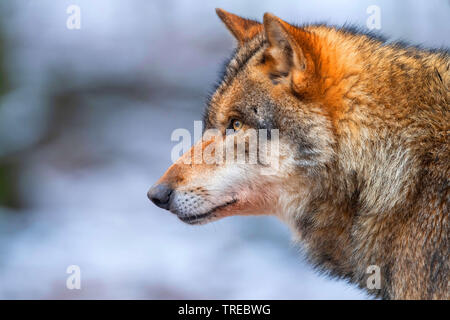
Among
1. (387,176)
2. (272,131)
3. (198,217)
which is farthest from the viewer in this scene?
(198,217)

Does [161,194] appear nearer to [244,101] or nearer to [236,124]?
[236,124]

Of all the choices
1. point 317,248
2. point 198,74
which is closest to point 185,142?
point 317,248

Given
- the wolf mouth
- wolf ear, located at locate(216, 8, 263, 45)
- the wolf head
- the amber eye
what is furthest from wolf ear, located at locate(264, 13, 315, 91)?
the wolf mouth

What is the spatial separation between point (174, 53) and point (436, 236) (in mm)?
9975

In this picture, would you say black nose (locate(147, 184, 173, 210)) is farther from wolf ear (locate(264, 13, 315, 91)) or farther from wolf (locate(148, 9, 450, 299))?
wolf ear (locate(264, 13, 315, 91))

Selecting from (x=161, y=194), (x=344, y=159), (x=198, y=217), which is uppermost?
(x=344, y=159)

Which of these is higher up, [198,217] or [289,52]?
[289,52]

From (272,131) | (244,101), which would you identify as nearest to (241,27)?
(244,101)

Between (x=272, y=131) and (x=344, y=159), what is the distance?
0.45 m

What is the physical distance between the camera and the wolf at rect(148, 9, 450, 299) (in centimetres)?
270

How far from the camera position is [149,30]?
38.4 feet

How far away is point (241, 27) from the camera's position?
3982 millimetres

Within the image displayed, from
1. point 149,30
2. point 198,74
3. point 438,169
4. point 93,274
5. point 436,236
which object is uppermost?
point 149,30

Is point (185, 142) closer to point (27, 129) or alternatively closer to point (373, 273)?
Answer: point (373, 273)
